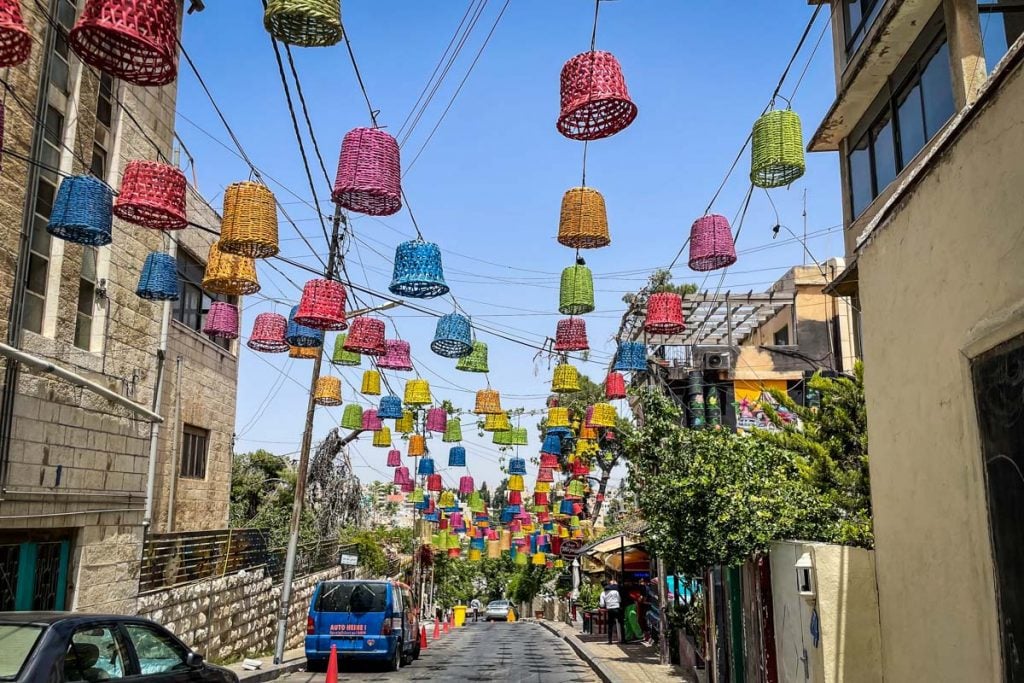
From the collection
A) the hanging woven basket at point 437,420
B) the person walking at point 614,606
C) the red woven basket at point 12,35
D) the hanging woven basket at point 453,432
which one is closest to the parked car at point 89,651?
the red woven basket at point 12,35

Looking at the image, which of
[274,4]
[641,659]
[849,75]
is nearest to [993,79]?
[274,4]

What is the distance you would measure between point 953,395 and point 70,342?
12.5 m

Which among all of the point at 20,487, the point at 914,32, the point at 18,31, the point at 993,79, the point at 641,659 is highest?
the point at 914,32

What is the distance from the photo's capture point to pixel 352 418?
2191 centimetres

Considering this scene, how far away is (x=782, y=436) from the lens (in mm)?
17141

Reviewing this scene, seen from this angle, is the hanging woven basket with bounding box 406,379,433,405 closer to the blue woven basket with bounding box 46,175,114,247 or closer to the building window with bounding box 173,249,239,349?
the building window with bounding box 173,249,239,349

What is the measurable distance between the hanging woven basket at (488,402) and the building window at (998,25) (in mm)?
12370

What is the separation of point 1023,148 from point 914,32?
405 inches

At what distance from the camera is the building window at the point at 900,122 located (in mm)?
13562

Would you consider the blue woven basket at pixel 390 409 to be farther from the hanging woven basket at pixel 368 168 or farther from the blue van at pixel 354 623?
the hanging woven basket at pixel 368 168

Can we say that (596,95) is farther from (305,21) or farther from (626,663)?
(626,663)

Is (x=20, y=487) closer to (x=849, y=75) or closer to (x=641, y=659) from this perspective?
(x=641, y=659)

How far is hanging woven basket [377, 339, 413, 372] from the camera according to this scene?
16688 millimetres

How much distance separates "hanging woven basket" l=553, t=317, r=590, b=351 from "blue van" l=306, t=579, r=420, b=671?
6726mm
